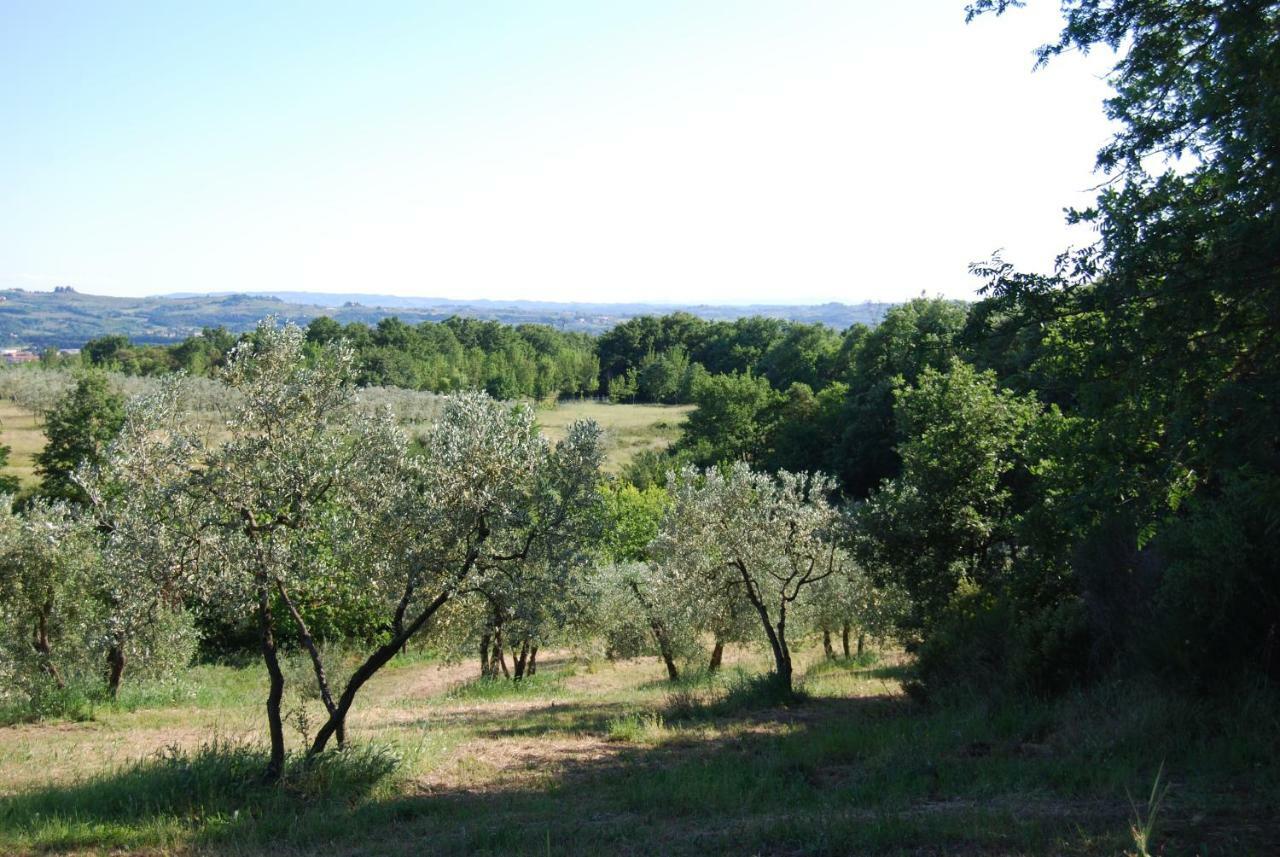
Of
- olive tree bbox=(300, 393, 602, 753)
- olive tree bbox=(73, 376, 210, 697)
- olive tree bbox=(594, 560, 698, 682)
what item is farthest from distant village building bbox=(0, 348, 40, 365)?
olive tree bbox=(300, 393, 602, 753)

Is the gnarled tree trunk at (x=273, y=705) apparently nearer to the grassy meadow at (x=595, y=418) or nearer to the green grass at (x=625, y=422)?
the grassy meadow at (x=595, y=418)

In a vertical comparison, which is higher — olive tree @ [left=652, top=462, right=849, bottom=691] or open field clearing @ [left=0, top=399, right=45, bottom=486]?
olive tree @ [left=652, top=462, right=849, bottom=691]

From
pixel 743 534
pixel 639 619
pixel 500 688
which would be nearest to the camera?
pixel 743 534

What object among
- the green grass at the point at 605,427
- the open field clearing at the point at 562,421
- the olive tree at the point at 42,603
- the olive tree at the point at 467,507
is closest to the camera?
the olive tree at the point at 467,507

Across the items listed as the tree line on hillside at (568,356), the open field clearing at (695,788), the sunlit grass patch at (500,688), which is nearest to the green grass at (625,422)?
the tree line on hillside at (568,356)

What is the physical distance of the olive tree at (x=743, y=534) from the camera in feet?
61.5

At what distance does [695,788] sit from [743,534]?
29.6 feet

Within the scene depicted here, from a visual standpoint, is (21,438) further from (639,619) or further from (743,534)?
(743,534)

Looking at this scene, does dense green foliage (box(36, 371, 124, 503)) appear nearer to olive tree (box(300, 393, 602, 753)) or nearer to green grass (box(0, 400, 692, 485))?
green grass (box(0, 400, 692, 485))

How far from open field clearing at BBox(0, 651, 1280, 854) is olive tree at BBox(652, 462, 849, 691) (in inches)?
159

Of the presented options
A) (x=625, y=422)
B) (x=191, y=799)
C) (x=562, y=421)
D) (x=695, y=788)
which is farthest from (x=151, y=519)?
(x=625, y=422)

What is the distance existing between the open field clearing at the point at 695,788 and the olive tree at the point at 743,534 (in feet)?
13.3

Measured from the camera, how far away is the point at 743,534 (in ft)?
60.9

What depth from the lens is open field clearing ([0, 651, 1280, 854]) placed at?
7.77 meters
